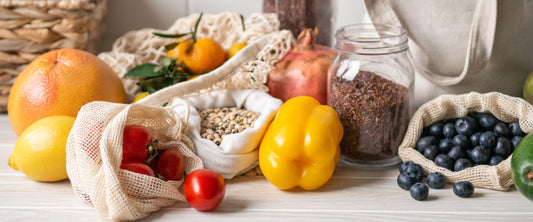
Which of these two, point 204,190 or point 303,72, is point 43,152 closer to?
point 204,190

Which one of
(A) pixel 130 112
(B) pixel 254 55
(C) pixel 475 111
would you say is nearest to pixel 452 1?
(C) pixel 475 111

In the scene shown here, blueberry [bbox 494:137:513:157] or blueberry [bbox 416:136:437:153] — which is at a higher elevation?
blueberry [bbox 494:137:513:157]

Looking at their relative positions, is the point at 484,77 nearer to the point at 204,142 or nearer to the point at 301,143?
the point at 301,143

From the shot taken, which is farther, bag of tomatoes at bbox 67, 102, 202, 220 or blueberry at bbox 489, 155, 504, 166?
blueberry at bbox 489, 155, 504, 166

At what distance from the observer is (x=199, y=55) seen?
3.92 ft

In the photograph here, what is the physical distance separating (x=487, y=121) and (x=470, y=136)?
0.04 m

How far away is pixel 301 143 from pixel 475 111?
1.19ft

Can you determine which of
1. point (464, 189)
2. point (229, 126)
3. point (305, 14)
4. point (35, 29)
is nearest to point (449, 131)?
point (464, 189)

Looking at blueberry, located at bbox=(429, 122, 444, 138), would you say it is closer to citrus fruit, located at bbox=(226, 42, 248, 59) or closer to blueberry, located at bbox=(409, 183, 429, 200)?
blueberry, located at bbox=(409, 183, 429, 200)

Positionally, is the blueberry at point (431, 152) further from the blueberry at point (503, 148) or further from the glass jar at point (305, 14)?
the glass jar at point (305, 14)

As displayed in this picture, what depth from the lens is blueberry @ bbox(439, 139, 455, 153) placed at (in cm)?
93

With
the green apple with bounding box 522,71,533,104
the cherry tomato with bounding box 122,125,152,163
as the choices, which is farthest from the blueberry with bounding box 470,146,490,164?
the cherry tomato with bounding box 122,125,152,163

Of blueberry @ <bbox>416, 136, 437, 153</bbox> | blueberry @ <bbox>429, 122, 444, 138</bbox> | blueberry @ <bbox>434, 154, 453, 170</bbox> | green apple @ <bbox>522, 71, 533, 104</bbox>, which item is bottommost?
blueberry @ <bbox>434, 154, 453, 170</bbox>

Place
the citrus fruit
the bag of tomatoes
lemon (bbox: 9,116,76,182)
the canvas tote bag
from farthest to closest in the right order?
the citrus fruit < the canvas tote bag < lemon (bbox: 9,116,76,182) < the bag of tomatoes
